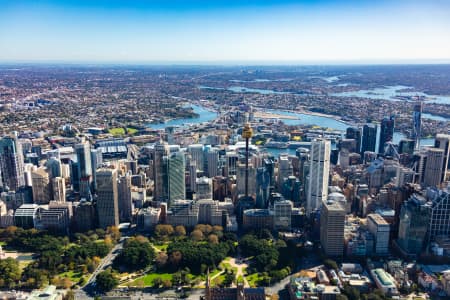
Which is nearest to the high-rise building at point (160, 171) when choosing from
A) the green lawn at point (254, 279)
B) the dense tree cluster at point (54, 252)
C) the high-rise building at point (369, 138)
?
the dense tree cluster at point (54, 252)

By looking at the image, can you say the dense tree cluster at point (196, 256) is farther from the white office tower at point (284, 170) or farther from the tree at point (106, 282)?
the white office tower at point (284, 170)

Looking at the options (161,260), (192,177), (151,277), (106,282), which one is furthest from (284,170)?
(106,282)

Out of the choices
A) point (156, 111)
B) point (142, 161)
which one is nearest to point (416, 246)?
point (142, 161)

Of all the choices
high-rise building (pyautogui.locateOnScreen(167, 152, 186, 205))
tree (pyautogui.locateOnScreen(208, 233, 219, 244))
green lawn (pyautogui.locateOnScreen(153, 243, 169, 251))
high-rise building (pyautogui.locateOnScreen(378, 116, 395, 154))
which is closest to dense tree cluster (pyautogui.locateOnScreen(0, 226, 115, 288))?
green lawn (pyautogui.locateOnScreen(153, 243, 169, 251))

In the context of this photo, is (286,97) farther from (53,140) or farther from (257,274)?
(257,274)

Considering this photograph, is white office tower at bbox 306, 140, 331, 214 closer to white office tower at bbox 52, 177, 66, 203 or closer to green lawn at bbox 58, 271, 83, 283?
green lawn at bbox 58, 271, 83, 283
